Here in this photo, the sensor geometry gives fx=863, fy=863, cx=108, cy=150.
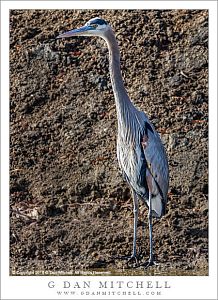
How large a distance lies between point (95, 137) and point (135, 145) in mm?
1955

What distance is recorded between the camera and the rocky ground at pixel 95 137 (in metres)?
7.60

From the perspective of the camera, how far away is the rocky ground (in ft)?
24.9

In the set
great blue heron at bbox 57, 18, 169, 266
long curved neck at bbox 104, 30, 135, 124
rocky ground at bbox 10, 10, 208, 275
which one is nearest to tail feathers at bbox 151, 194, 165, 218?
great blue heron at bbox 57, 18, 169, 266

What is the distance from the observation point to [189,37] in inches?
368

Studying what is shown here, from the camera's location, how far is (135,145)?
6.83 metres

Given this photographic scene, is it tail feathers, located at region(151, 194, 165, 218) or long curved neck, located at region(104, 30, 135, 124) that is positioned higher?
long curved neck, located at region(104, 30, 135, 124)

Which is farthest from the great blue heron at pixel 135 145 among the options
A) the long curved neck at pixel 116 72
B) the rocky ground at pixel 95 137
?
the rocky ground at pixel 95 137

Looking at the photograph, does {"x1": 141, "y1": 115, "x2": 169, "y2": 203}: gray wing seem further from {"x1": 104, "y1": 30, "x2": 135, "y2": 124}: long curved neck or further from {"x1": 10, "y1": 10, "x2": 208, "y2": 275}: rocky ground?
{"x1": 10, "y1": 10, "x2": 208, "y2": 275}: rocky ground

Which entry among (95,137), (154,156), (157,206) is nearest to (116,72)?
(154,156)

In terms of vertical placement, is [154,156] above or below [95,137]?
below

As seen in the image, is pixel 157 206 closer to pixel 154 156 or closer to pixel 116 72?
pixel 154 156

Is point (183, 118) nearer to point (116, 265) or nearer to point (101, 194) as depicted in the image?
point (101, 194)

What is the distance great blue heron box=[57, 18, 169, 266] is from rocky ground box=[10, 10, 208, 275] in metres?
0.67

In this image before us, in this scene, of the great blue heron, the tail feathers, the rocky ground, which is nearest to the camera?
the great blue heron
